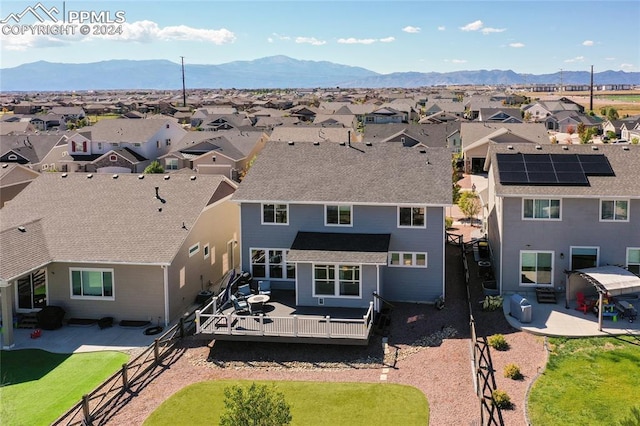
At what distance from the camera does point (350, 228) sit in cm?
2769

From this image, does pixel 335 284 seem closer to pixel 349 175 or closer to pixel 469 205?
pixel 349 175

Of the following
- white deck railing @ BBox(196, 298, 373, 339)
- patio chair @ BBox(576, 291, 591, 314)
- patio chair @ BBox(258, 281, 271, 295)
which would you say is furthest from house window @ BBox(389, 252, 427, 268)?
patio chair @ BBox(576, 291, 591, 314)

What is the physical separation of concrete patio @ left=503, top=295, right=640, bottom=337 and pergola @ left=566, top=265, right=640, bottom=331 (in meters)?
0.56

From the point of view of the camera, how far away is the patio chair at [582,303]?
25.1m

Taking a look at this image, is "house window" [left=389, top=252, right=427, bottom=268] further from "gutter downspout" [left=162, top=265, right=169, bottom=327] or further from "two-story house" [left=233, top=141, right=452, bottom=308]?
"gutter downspout" [left=162, top=265, right=169, bottom=327]

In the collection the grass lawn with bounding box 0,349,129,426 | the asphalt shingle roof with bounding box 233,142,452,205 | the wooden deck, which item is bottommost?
the grass lawn with bounding box 0,349,129,426

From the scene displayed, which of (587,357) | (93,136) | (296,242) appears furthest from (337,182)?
(93,136)

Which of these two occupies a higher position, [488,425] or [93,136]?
[93,136]

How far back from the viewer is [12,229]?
2625cm

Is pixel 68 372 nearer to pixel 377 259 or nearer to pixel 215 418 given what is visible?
pixel 215 418

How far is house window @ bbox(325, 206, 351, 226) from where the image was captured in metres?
27.8

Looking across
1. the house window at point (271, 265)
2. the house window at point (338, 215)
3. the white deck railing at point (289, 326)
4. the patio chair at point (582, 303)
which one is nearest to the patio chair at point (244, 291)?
the house window at point (271, 265)

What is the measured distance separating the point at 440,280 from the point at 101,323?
593 inches

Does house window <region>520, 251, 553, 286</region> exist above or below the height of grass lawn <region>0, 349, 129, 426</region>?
above
